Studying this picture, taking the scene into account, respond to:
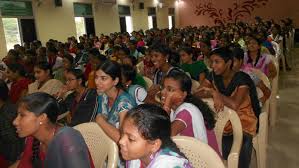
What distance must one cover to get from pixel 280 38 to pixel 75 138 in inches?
281

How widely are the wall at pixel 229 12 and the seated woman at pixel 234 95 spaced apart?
14.6 m

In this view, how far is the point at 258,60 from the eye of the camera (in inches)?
159

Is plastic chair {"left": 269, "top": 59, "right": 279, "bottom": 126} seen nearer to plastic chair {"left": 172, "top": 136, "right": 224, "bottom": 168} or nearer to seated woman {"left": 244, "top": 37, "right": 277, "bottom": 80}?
seated woman {"left": 244, "top": 37, "right": 277, "bottom": 80}

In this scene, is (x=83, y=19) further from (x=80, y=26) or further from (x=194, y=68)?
(x=194, y=68)

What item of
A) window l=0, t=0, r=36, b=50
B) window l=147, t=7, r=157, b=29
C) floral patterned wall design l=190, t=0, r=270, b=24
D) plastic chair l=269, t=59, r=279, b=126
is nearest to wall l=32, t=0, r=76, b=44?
window l=0, t=0, r=36, b=50

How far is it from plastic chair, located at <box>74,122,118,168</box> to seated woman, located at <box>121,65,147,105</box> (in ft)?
2.15

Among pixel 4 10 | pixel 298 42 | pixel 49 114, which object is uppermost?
pixel 4 10

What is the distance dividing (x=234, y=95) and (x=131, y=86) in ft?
2.93

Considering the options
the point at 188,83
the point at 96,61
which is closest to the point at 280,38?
the point at 96,61

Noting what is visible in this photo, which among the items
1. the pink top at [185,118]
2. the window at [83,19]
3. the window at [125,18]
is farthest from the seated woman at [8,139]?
the window at [125,18]

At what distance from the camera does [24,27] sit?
27.1 feet

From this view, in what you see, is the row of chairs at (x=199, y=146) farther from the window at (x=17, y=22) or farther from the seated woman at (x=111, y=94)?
the window at (x=17, y=22)

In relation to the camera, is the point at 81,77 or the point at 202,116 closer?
the point at 202,116

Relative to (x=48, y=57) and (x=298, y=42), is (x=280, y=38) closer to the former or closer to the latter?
(x=48, y=57)
